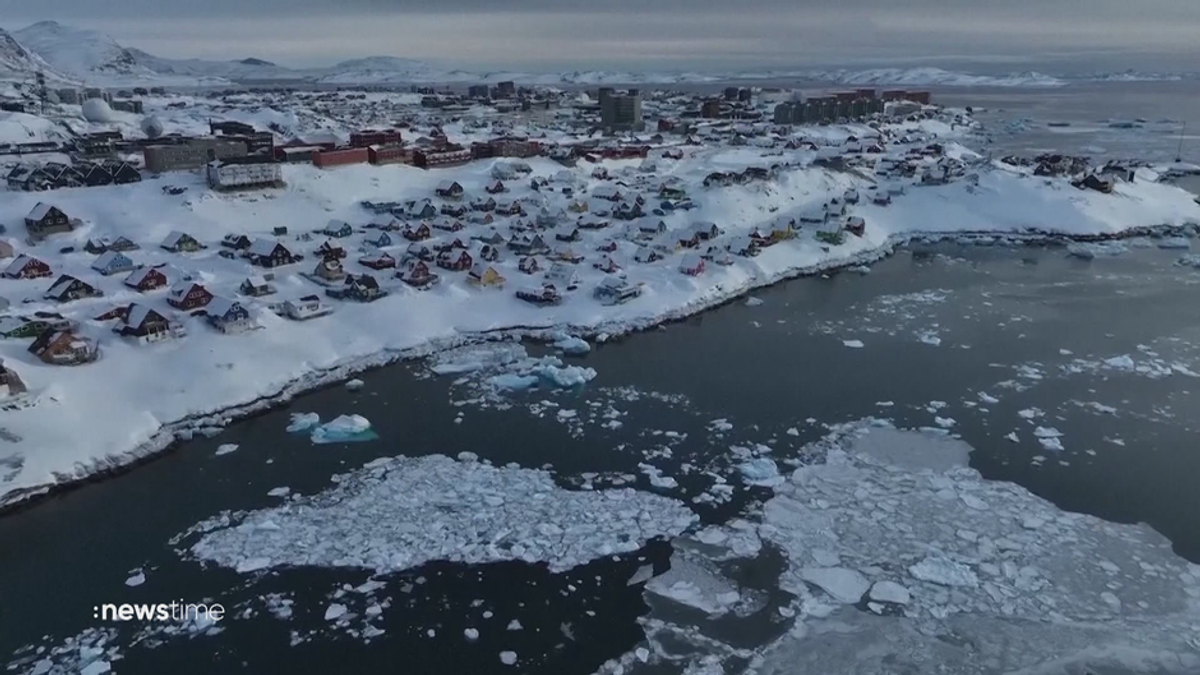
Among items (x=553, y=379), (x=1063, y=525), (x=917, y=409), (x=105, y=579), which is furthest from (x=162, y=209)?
(x=1063, y=525)

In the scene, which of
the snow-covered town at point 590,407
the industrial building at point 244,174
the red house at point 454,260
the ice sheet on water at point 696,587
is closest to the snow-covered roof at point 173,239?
the snow-covered town at point 590,407

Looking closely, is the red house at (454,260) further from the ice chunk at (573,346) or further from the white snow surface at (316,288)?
the ice chunk at (573,346)

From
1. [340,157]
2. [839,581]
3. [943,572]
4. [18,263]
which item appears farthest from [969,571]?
[340,157]

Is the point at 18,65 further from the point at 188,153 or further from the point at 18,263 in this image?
the point at 18,263

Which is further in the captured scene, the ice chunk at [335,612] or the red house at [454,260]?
the red house at [454,260]

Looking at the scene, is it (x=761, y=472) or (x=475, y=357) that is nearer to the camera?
(x=761, y=472)

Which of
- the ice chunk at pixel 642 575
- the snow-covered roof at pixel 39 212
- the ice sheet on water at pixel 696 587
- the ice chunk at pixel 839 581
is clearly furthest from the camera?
the snow-covered roof at pixel 39 212

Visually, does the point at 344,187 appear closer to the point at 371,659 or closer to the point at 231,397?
the point at 231,397
